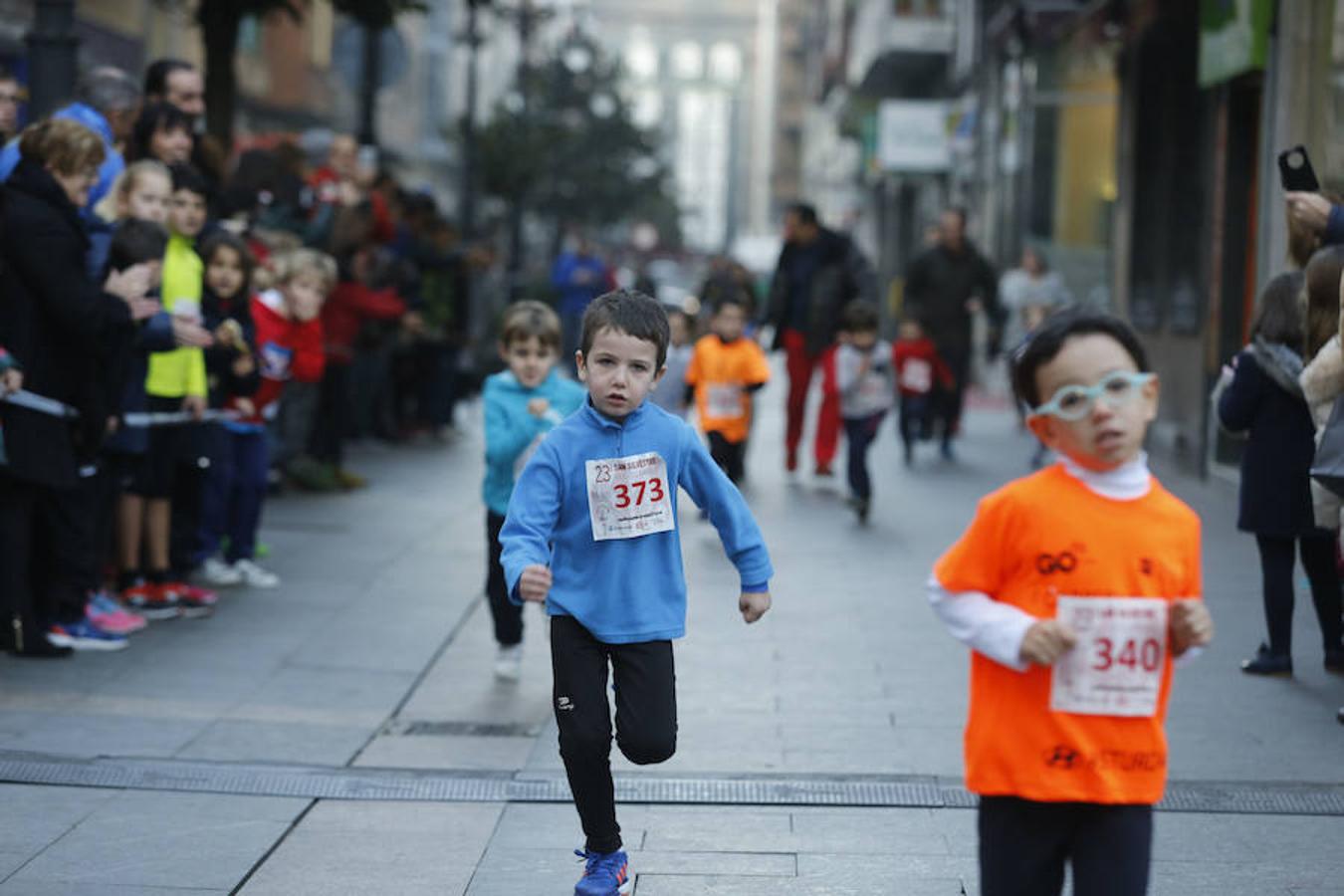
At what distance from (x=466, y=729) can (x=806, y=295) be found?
9404mm

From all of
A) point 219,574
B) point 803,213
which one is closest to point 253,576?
point 219,574

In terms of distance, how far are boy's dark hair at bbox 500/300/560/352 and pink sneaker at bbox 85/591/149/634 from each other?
2.18m

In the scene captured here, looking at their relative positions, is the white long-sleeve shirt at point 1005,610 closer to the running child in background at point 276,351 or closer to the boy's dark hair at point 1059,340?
the boy's dark hair at point 1059,340

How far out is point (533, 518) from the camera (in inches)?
201

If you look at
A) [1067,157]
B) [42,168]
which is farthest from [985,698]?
[1067,157]

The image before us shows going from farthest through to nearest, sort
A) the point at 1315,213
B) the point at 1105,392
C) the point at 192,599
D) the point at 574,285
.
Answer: the point at 574,285 < the point at 192,599 < the point at 1315,213 < the point at 1105,392

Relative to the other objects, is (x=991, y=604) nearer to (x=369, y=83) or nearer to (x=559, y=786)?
(x=559, y=786)

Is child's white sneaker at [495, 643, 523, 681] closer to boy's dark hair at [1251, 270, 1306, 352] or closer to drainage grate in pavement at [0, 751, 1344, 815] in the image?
drainage grate in pavement at [0, 751, 1344, 815]

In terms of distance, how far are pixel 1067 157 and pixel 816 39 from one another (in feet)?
176

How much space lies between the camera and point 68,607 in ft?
28.2

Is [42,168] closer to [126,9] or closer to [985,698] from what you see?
[985,698]

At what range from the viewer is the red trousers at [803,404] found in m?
15.7

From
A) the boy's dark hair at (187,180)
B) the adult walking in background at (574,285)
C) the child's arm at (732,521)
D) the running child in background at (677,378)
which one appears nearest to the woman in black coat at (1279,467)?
the child's arm at (732,521)

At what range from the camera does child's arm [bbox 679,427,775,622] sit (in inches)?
202
